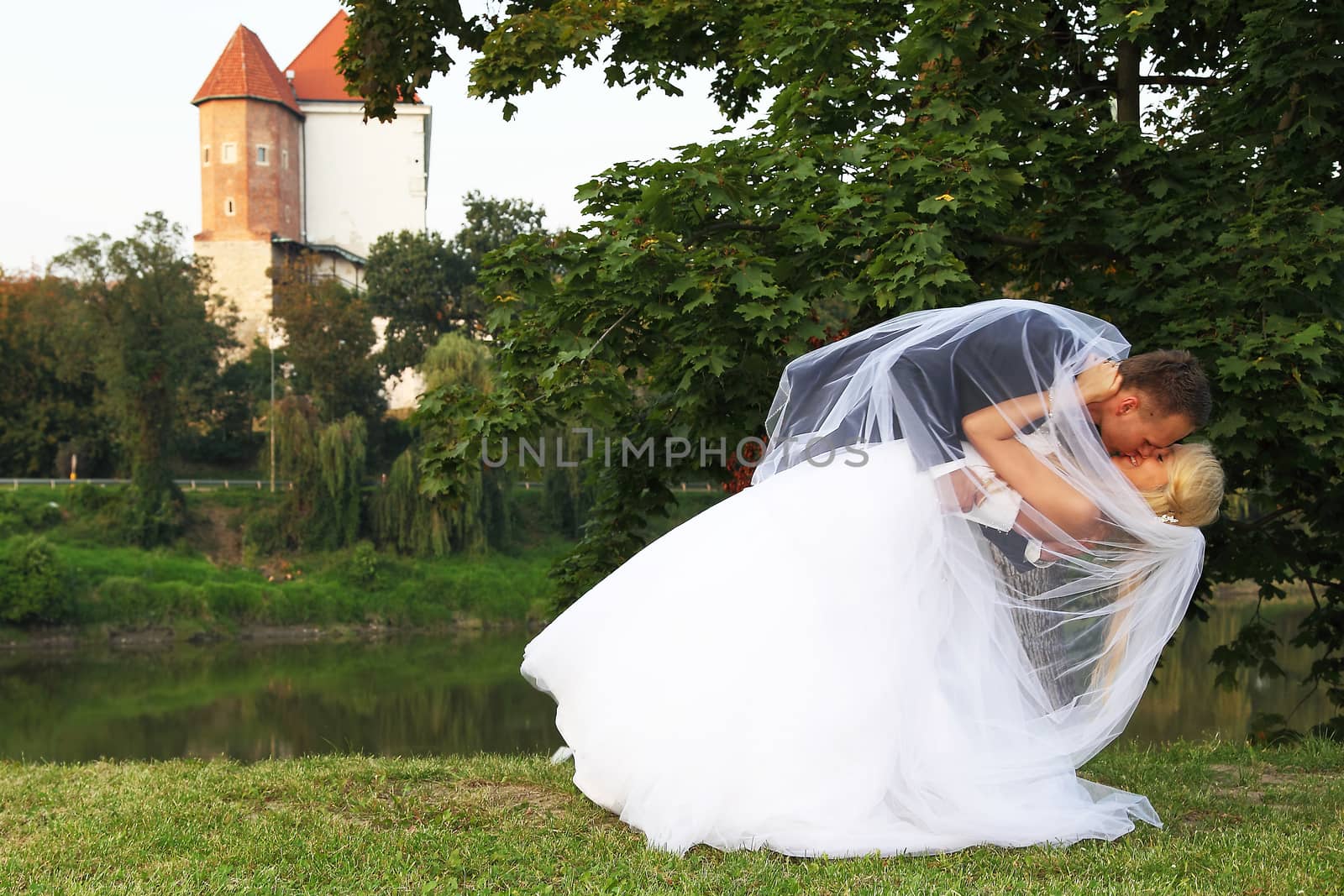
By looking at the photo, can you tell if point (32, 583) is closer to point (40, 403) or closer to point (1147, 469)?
point (40, 403)

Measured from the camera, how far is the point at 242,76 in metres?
49.9

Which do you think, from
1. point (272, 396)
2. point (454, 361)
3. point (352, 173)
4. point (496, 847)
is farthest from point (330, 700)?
point (352, 173)

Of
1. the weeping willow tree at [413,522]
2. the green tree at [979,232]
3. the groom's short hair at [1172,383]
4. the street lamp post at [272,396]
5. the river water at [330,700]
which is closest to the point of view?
the groom's short hair at [1172,383]

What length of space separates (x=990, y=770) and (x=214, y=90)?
52.2m

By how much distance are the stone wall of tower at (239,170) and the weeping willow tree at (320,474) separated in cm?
1984

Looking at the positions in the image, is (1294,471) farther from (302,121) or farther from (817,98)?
(302,121)

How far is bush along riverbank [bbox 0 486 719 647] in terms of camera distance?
29.2 m

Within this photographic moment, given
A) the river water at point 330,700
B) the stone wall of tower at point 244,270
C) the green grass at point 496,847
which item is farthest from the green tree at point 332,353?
the green grass at point 496,847

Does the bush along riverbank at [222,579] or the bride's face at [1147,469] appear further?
the bush along riverbank at [222,579]

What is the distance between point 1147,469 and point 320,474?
99.5ft

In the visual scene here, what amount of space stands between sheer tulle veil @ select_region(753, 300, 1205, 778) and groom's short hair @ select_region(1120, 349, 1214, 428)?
0.14 metres

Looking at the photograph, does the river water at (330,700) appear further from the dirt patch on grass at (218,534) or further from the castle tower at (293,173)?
the castle tower at (293,173)

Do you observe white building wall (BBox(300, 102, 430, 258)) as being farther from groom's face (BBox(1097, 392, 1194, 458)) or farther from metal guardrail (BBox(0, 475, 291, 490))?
groom's face (BBox(1097, 392, 1194, 458))

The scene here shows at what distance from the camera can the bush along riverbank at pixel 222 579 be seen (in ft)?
95.9
